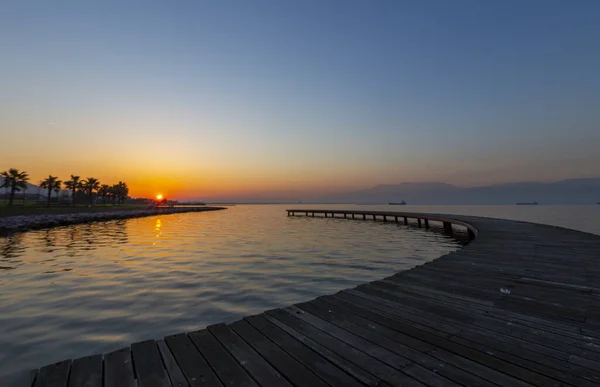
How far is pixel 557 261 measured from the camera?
28.1ft

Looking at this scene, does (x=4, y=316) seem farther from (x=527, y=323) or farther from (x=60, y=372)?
(x=527, y=323)

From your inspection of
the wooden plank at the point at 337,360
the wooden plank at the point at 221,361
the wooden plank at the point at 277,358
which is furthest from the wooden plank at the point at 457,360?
the wooden plank at the point at 221,361

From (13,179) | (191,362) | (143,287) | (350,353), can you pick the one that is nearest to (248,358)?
(191,362)

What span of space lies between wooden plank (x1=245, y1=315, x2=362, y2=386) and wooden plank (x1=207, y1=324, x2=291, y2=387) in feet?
1.10

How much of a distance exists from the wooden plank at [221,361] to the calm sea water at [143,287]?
107 inches

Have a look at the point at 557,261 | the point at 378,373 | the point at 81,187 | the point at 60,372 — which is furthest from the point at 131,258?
the point at 81,187

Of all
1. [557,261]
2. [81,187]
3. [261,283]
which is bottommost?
[261,283]

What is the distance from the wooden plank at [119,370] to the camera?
9.09ft

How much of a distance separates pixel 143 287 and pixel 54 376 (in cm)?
670

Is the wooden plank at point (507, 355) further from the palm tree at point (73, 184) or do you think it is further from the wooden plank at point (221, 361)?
Result: the palm tree at point (73, 184)

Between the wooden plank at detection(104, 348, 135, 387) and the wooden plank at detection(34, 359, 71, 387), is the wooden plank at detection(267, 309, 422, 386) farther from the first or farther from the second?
the wooden plank at detection(34, 359, 71, 387)

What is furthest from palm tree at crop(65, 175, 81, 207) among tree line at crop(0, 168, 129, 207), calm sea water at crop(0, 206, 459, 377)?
calm sea water at crop(0, 206, 459, 377)

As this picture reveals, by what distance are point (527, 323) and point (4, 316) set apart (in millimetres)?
10439

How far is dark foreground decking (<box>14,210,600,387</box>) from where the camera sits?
9.14 feet
